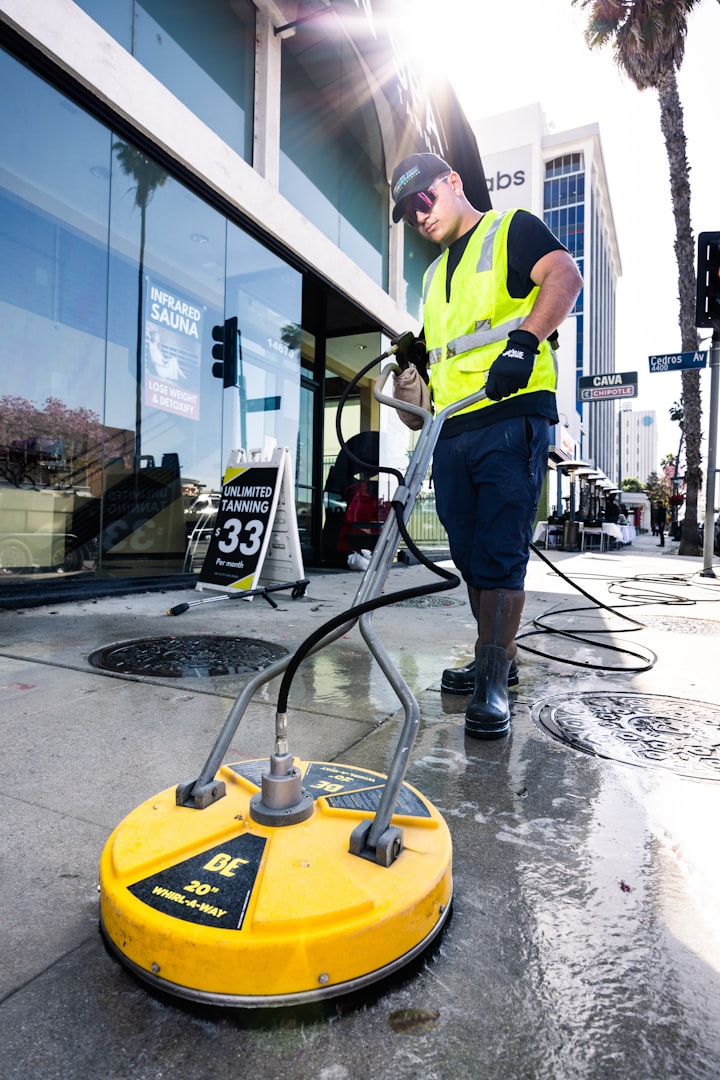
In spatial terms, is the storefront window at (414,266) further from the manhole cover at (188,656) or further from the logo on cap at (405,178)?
the logo on cap at (405,178)

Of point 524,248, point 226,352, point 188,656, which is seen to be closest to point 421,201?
point 524,248

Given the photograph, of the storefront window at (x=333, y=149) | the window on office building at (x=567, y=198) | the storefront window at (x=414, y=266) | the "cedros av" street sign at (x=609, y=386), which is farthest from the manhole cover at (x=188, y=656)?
the window on office building at (x=567, y=198)

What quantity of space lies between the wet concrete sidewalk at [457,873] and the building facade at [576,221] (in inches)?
974

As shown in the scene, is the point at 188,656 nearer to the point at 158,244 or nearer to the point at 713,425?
the point at 158,244

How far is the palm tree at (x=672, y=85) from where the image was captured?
12.7 meters

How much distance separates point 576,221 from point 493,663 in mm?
79748

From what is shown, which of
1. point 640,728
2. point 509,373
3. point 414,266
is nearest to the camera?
point 509,373

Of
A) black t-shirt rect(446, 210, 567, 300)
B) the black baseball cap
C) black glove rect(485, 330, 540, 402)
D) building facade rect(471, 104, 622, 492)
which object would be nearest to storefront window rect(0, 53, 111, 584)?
the black baseball cap

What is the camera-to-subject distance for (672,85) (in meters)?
13.3

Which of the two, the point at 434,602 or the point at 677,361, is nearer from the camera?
the point at 434,602

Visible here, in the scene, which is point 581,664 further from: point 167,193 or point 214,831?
point 167,193

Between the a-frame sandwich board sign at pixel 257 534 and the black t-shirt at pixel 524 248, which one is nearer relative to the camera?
the black t-shirt at pixel 524 248

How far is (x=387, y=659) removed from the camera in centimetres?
120

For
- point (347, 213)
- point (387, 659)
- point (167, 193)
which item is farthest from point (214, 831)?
point (347, 213)
